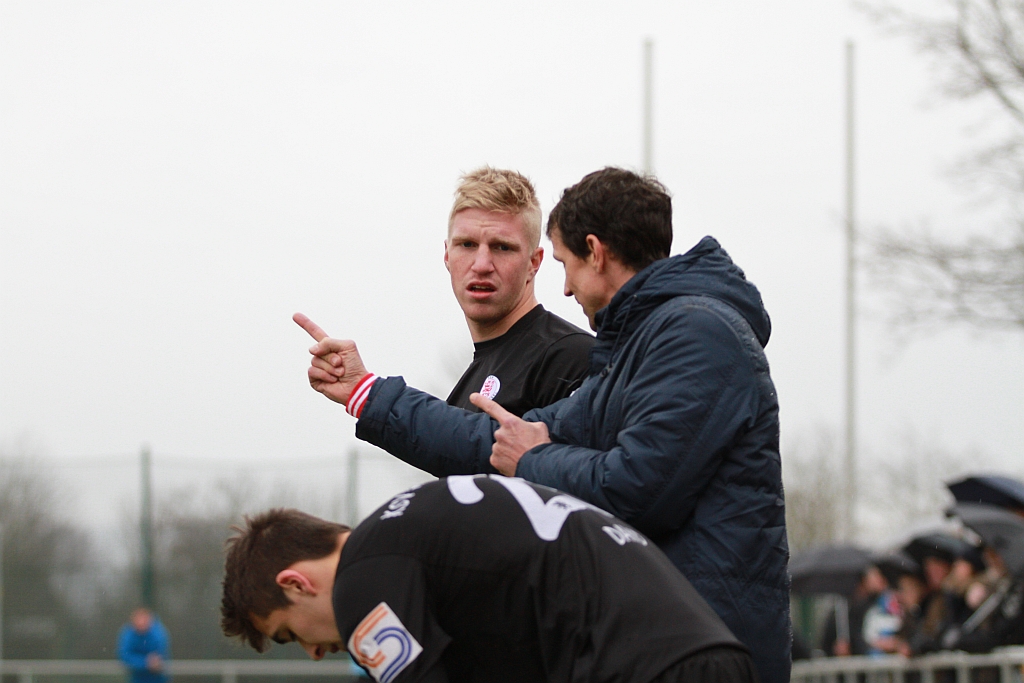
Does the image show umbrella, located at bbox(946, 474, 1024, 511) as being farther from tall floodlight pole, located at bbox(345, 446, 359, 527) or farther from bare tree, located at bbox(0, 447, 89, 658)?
bare tree, located at bbox(0, 447, 89, 658)

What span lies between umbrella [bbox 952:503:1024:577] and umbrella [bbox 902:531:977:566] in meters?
2.37

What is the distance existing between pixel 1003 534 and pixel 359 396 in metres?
5.74

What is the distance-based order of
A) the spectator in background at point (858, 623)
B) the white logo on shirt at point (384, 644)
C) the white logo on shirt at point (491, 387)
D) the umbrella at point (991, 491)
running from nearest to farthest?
the white logo on shirt at point (384, 644), the white logo on shirt at point (491, 387), the umbrella at point (991, 491), the spectator in background at point (858, 623)

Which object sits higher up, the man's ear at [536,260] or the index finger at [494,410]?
the man's ear at [536,260]

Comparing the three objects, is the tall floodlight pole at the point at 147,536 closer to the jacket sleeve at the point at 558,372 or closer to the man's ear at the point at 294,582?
the jacket sleeve at the point at 558,372

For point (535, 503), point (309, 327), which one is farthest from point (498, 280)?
point (535, 503)

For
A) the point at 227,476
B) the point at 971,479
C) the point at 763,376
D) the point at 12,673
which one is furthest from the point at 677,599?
the point at 12,673

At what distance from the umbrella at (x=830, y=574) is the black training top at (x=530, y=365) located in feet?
36.8

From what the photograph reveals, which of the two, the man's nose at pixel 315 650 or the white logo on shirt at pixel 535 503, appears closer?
the white logo on shirt at pixel 535 503

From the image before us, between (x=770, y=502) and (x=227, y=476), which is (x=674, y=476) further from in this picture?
(x=227, y=476)

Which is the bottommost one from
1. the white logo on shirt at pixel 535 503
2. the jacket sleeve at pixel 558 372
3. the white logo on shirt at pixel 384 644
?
the white logo on shirt at pixel 384 644

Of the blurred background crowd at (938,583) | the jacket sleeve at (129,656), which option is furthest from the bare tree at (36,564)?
the blurred background crowd at (938,583)

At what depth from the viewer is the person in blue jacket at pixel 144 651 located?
43.1 ft

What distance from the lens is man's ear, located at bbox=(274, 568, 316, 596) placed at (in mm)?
2602
